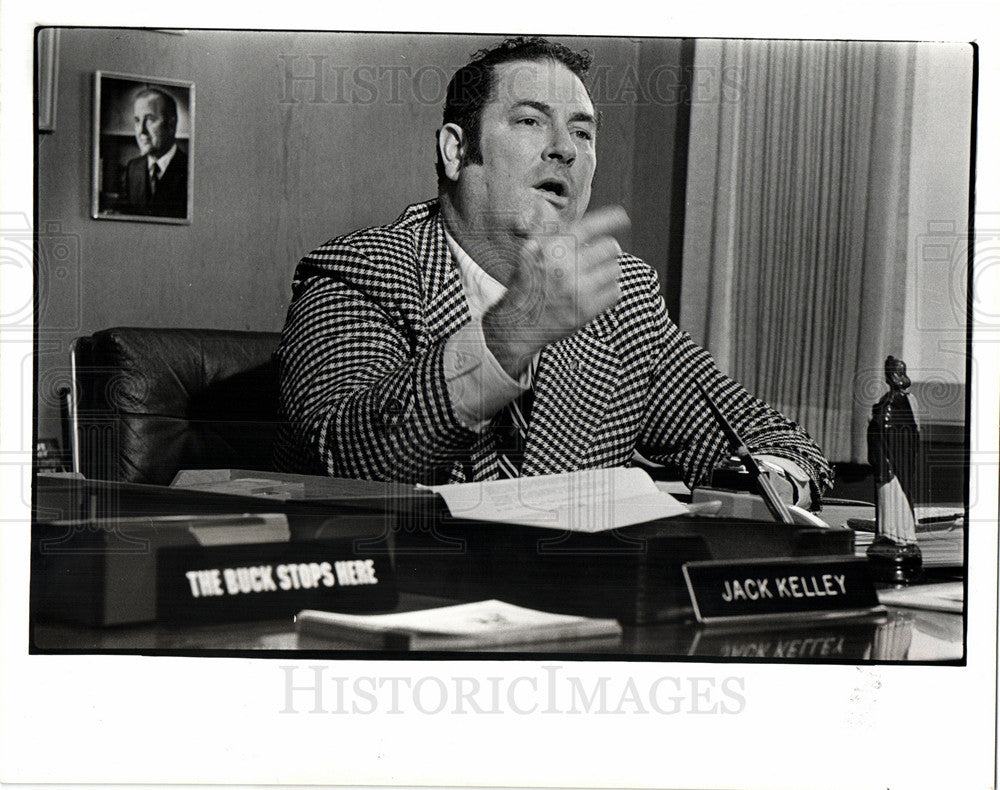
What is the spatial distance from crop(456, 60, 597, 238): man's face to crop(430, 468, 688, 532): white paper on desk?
0.29 m

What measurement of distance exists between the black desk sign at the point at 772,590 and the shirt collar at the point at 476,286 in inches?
14.1

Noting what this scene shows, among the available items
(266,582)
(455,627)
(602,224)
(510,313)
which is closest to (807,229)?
(602,224)

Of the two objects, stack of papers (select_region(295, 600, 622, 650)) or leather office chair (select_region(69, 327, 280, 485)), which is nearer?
stack of papers (select_region(295, 600, 622, 650))

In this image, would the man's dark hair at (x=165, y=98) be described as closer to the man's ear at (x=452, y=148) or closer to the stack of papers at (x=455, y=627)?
the man's ear at (x=452, y=148)

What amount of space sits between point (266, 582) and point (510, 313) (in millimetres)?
382

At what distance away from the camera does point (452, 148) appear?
48.7 inches

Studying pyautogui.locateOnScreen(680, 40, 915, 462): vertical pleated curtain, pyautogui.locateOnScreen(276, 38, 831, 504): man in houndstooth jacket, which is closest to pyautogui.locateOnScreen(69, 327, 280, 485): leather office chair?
pyautogui.locateOnScreen(276, 38, 831, 504): man in houndstooth jacket

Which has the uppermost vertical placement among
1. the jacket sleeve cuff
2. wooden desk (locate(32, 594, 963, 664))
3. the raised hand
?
the raised hand

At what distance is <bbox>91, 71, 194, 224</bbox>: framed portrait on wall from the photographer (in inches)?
48.3

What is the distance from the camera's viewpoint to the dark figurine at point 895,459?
123 cm

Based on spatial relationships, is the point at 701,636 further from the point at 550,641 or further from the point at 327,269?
the point at 327,269

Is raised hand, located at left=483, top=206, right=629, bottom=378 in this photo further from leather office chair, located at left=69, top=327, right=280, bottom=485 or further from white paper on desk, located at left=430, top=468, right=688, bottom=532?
leather office chair, located at left=69, top=327, right=280, bottom=485

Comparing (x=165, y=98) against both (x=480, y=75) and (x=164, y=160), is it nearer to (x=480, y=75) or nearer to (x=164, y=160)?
(x=164, y=160)

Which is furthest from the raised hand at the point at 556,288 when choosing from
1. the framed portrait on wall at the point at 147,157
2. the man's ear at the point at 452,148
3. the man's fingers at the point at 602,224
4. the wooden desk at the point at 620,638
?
the framed portrait on wall at the point at 147,157
